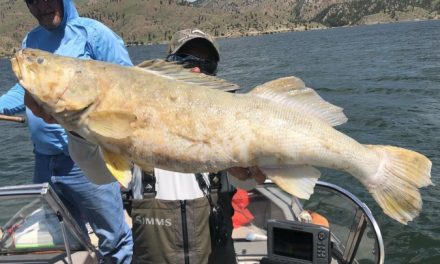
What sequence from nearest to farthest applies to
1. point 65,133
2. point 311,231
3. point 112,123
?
1. point 112,123
2. point 311,231
3. point 65,133

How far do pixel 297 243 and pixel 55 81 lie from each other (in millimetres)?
2875

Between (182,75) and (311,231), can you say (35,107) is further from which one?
(311,231)

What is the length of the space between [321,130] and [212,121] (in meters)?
0.63

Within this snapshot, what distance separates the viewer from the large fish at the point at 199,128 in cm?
266

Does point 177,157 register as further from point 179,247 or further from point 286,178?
point 179,247

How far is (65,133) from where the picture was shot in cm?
457

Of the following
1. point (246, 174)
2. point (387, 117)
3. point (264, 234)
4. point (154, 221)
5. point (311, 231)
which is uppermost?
point (246, 174)

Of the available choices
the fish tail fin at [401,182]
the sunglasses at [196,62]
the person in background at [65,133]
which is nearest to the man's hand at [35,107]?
the person in background at [65,133]

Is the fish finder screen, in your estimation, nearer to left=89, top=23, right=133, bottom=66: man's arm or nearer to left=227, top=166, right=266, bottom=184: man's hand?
left=227, top=166, right=266, bottom=184: man's hand

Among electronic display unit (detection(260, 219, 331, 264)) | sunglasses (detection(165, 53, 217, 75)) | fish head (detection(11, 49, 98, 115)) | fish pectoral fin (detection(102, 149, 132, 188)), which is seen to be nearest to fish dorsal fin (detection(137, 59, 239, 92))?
fish head (detection(11, 49, 98, 115))

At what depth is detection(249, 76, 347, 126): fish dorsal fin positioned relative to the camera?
2861mm

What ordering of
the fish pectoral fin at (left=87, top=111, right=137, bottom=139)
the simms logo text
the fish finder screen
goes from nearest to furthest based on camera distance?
the fish pectoral fin at (left=87, top=111, right=137, bottom=139) → the simms logo text → the fish finder screen

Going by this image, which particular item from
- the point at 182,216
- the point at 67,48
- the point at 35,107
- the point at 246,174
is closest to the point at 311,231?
the point at 182,216

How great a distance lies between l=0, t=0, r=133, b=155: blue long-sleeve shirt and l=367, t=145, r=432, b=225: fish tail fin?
275 cm
